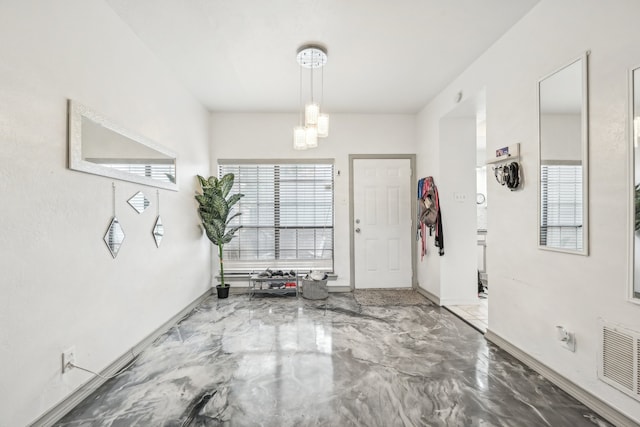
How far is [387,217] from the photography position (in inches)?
171

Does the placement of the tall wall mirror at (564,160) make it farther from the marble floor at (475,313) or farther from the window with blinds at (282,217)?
the window with blinds at (282,217)

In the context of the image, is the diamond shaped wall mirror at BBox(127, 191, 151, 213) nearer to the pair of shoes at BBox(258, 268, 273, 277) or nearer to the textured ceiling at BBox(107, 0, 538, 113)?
the textured ceiling at BBox(107, 0, 538, 113)

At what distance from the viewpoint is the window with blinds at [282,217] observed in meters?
4.31

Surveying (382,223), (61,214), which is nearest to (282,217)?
(382,223)

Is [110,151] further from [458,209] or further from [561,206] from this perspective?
[458,209]

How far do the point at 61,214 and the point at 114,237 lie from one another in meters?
0.48

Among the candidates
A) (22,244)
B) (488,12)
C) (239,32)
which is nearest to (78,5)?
(239,32)

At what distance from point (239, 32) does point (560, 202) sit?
268 cm

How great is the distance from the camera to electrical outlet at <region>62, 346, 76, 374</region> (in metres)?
1.66

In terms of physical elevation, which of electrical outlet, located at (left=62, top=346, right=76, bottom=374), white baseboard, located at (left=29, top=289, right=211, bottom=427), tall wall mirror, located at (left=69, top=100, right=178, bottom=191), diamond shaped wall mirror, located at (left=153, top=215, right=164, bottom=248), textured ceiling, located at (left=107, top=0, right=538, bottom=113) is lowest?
white baseboard, located at (left=29, top=289, right=211, bottom=427)

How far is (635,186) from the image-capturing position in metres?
1.46

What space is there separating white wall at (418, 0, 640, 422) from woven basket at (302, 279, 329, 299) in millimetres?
1963

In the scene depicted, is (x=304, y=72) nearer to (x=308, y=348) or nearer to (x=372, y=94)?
(x=372, y=94)

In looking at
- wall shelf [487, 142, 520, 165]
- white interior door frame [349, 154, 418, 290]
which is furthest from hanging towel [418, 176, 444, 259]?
wall shelf [487, 142, 520, 165]
